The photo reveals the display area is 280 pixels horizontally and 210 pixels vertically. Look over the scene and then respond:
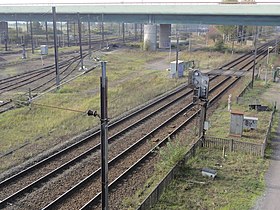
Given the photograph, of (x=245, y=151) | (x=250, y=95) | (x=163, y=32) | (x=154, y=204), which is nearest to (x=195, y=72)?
(x=245, y=151)

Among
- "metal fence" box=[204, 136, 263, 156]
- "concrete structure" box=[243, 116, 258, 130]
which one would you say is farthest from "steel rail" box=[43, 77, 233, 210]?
"concrete structure" box=[243, 116, 258, 130]

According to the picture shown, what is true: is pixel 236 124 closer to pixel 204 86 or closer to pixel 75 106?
pixel 204 86

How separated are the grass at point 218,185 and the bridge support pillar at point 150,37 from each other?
51.7m

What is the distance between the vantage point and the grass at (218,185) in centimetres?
1209

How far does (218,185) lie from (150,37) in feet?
181

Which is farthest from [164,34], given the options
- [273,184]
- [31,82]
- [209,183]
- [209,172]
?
[273,184]

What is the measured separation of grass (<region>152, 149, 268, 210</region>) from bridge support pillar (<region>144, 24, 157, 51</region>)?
170ft

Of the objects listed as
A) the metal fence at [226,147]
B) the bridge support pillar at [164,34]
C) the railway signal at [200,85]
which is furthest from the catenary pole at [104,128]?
the bridge support pillar at [164,34]

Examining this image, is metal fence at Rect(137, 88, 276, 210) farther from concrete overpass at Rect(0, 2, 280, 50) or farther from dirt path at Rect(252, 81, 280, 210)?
concrete overpass at Rect(0, 2, 280, 50)

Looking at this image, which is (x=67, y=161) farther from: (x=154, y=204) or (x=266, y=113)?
(x=266, y=113)

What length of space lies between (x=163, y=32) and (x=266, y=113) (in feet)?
164

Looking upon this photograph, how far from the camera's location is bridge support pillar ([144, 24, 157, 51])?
6575cm

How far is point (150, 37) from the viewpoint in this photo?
66.4m

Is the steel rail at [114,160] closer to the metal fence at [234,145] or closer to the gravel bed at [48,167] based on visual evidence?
the gravel bed at [48,167]
